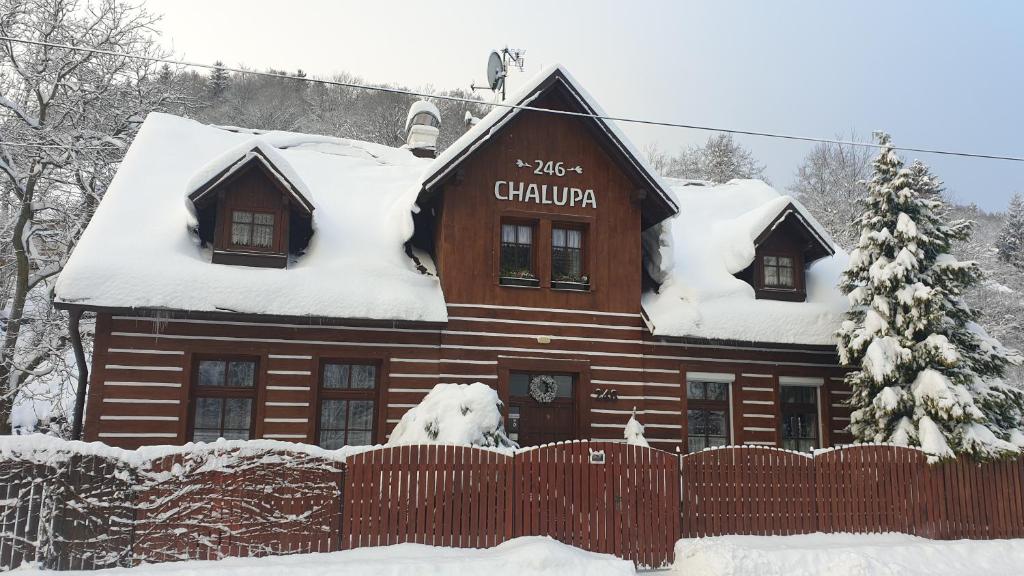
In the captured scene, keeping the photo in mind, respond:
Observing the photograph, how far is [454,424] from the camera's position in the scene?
10.1 meters

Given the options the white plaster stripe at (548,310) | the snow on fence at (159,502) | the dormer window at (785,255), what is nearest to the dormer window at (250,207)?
the white plaster stripe at (548,310)

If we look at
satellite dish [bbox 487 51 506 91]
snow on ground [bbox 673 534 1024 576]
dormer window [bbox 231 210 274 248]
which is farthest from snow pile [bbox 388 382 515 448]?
satellite dish [bbox 487 51 506 91]

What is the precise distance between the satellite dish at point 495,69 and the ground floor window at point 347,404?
868cm

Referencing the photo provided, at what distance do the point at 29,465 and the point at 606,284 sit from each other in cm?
987

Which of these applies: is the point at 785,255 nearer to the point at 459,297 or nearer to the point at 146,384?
the point at 459,297

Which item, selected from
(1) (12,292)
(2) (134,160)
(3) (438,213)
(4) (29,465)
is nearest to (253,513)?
(4) (29,465)

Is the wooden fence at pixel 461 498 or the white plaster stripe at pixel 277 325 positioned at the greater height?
the white plaster stripe at pixel 277 325

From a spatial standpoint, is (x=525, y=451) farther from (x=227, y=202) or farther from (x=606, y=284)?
(x=227, y=202)

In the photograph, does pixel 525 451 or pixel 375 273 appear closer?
pixel 525 451

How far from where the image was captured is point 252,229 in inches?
485

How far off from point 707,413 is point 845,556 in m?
5.08

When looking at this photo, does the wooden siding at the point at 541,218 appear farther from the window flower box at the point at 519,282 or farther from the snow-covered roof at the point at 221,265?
the snow-covered roof at the point at 221,265

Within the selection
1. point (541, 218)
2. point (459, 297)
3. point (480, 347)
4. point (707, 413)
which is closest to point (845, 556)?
point (707, 413)

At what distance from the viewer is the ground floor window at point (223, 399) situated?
37.4 feet
